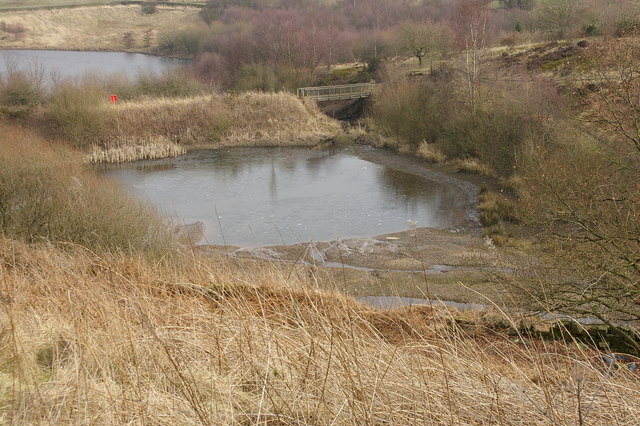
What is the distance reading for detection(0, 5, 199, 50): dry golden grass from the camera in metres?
Result: 77.8

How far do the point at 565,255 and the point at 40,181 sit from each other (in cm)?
1070

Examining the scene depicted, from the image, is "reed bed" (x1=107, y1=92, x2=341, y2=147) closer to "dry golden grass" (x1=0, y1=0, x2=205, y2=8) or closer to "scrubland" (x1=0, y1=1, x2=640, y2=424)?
"scrubland" (x1=0, y1=1, x2=640, y2=424)

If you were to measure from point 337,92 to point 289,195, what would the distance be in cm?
2022

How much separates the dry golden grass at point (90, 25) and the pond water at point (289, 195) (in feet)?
184

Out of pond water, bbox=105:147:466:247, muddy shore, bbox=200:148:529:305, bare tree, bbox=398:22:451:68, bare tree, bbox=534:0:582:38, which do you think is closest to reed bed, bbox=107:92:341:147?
pond water, bbox=105:147:466:247

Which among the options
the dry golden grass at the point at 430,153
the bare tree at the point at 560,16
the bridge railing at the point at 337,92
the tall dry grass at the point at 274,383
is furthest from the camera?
the bridge railing at the point at 337,92

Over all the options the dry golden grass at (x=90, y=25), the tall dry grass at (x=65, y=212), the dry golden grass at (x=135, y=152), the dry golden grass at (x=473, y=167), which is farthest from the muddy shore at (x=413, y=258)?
the dry golden grass at (x=90, y=25)

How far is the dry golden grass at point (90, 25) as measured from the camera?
255 ft

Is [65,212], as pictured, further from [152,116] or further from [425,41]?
[425,41]

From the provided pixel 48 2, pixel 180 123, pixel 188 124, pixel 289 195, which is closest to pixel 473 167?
pixel 289 195

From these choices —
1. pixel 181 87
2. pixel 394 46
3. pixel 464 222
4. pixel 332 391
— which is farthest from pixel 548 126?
pixel 394 46

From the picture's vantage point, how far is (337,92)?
134 ft

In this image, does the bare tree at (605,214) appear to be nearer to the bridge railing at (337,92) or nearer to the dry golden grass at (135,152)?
the dry golden grass at (135,152)

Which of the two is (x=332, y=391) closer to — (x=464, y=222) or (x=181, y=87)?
(x=464, y=222)
